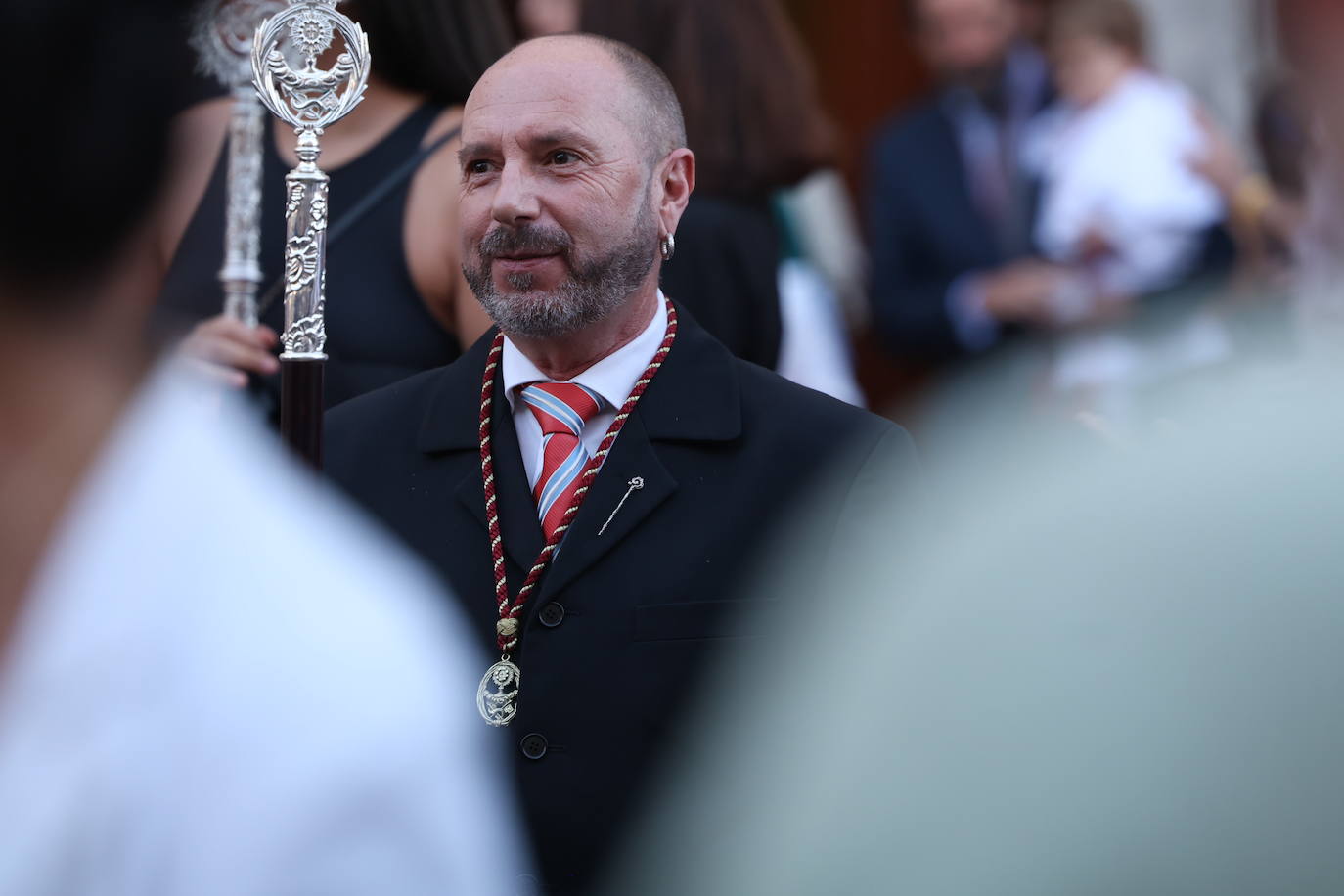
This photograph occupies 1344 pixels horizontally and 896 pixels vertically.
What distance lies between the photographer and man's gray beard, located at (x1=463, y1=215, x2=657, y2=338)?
2676 mm

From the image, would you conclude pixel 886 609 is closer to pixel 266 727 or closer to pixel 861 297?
pixel 266 727

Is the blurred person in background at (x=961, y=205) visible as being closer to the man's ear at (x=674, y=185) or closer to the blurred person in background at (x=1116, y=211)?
the blurred person in background at (x=1116, y=211)

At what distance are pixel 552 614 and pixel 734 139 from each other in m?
1.55

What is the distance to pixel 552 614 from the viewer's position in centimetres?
259

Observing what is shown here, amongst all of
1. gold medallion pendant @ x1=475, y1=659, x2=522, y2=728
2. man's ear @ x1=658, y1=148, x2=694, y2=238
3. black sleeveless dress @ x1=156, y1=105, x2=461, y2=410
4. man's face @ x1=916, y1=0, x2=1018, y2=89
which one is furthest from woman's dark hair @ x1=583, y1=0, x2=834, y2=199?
man's face @ x1=916, y1=0, x2=1018, y2=89

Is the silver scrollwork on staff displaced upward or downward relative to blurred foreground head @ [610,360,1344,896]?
upward

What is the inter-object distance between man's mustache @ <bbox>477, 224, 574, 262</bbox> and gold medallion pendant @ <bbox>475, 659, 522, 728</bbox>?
58 cm

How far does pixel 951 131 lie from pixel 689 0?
77.6 inches

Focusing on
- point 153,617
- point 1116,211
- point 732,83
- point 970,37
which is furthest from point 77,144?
point 970,37

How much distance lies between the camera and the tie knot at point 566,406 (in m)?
2.74

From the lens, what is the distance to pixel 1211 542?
1.01 metres

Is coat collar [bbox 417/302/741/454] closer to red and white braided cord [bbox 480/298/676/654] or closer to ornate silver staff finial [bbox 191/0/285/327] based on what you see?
red and white braided cord [bbox 480/298/676/654]

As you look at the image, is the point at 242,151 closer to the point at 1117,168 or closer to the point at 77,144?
the point at 77,144

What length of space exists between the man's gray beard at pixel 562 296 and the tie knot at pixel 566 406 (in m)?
0.09
